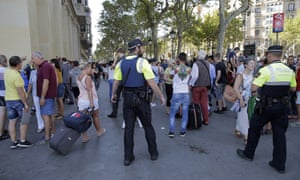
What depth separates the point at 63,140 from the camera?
14.5 ft

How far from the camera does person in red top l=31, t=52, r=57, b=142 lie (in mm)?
4660

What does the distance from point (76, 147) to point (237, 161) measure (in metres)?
3.11

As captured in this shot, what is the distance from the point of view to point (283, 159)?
3609 mm

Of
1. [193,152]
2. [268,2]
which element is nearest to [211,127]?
[193,152]

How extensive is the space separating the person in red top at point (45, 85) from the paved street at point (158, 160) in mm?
746

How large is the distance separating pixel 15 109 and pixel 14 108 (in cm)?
3

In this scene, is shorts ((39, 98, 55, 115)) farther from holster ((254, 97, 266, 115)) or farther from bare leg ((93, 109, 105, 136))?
holster ((254, 97, 266, 115))

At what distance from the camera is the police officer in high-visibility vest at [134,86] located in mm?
3734

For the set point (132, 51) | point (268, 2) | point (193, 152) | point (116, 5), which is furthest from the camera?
point (268, 2)

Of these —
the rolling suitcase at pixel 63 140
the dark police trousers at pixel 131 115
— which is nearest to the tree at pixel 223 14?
the dark police trousers at pixel 131 115

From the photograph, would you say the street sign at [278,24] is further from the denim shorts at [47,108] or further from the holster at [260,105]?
the denim shorts at [47,108]

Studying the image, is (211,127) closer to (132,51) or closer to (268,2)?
(132,51)

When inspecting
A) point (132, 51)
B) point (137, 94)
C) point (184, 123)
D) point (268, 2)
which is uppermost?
point (268, 2)

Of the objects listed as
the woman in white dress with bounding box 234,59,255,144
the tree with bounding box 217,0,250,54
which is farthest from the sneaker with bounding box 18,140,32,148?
the tree with bounding box 217,0,250,54
